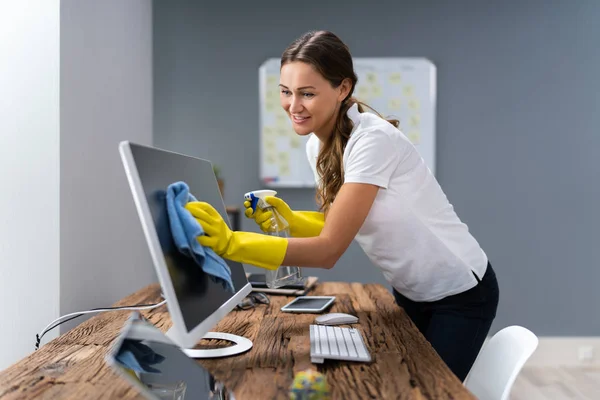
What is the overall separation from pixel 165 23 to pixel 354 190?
2.44m

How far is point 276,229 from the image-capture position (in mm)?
1594

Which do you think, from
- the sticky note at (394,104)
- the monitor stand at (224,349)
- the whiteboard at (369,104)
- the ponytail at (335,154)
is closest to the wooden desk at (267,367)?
the monitor stand at (224,349)

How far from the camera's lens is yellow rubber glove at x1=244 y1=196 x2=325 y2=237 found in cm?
152

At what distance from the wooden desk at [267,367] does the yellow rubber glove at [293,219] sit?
0.27 meters

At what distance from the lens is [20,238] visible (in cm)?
152

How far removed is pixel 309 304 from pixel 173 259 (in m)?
0.79

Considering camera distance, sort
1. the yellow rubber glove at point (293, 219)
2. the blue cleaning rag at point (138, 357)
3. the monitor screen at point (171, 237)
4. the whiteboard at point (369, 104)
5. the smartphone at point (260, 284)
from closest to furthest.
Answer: the blue cleaning rag at point (138, 357) < the monitor screen at point (171, 237) < the yellow rubber glove at point (293, 219) < the smartphone at point (260, 284) < the whiteboard at point (369, 104)

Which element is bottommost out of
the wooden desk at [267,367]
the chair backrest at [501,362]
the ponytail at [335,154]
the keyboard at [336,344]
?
the chair backrest at [501,362]

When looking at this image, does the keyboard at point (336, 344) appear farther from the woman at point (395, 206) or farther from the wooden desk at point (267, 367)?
the woman at point (395, 206)

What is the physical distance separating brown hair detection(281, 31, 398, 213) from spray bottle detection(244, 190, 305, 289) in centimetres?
19

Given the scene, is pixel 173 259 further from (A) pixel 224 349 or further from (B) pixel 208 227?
(A) pixel 224 349

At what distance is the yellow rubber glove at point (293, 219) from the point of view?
1521 mm

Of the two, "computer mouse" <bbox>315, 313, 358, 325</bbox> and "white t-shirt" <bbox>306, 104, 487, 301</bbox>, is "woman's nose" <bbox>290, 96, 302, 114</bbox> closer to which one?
"white t-shirt" <bbox>306, 104, 487, 301</bbox>

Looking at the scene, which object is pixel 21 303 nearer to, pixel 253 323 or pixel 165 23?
pixel 253 323
